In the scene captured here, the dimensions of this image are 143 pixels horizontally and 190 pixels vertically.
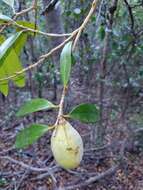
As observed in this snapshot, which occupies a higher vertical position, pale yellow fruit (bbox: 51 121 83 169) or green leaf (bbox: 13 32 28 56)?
green leaf (bbox: 13 32 28 56)

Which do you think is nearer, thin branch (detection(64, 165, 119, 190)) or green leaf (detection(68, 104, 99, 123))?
green leaf (detection(68, 104, 99, 123))

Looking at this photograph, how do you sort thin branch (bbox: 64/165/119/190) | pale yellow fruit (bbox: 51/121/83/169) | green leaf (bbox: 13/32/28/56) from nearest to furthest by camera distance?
pale yellow fruit (bbox: 51/121/83/169), green leaf (bbox: 13/32/28/56), thin branch (bbox: 64/165/119/190)

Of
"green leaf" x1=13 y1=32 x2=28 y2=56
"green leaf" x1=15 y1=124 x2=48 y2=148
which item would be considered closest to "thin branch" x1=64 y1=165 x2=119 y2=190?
"green leaf" x1=13 y1=32 x2=28 y2=56

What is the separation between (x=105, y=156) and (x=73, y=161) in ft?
7.84

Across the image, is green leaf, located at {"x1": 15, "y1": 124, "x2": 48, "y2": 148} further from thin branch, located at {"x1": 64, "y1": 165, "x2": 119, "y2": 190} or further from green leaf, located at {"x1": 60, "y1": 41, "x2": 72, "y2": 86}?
thin branch, located at {"x1": 64, "y1": 165, "x2": 119, "y2": 190}

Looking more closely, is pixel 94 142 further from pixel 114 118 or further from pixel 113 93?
pixel 113 93

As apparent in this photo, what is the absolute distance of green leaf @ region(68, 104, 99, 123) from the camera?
0.51 metres

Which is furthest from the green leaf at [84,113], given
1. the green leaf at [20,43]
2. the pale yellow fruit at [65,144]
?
the green leaf at [20,43]

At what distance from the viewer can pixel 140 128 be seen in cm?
300

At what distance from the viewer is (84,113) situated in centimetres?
52

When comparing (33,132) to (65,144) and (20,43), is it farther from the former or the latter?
(20,43)

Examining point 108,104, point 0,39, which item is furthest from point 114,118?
point 0,39

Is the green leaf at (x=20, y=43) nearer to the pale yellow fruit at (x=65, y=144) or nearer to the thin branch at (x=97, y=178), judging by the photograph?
the pale yellow fruit at (x=65, y=144)

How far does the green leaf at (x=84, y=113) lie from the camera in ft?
1.67
